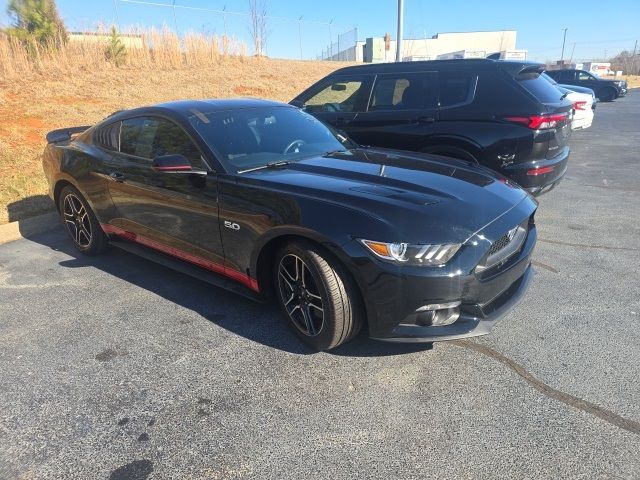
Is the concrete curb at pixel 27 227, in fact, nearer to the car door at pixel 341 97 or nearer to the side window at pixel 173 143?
the side window at pixel 173 143

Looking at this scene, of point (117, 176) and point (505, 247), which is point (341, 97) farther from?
point (505, 247)

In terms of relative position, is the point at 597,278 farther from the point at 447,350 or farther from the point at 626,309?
the point at 447,350

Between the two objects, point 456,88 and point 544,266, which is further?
point 456,88

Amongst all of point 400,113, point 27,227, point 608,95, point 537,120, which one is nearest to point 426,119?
point 400,113

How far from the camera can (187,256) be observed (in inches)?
147

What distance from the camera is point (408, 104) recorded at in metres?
5.70

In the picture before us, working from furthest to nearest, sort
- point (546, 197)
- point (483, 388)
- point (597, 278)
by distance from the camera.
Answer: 1. point (546, 197)
2. point (597, 278)
3. point (483, 388)

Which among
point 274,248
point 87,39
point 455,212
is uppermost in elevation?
point 87,39

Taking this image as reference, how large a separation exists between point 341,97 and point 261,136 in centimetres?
349

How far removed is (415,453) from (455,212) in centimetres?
132

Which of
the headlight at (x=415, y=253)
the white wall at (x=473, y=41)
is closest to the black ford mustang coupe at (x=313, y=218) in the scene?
the headlight at (x=415, y=253)

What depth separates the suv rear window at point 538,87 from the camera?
5.09 metres

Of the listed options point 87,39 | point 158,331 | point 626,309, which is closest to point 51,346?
point 158,331

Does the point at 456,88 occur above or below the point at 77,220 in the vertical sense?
above
